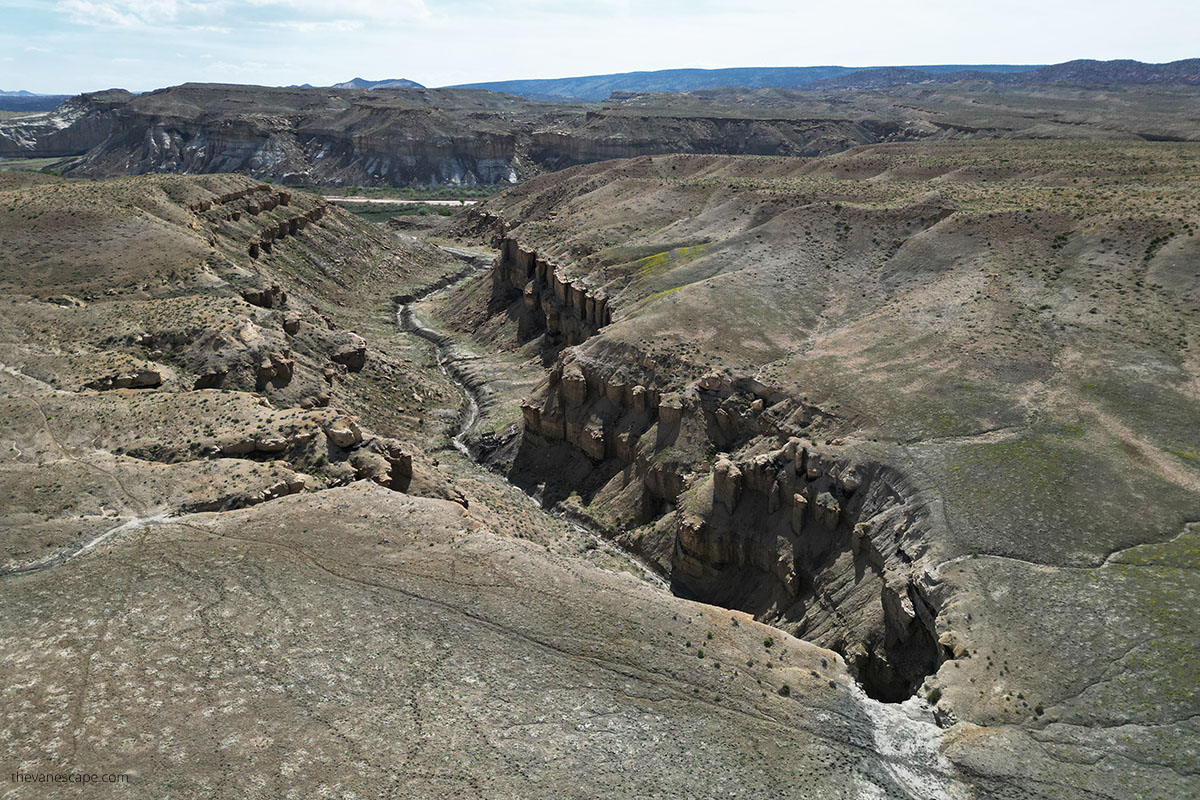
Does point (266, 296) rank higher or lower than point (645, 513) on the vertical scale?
higher

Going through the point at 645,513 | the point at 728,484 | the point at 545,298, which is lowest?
the point at 645,513

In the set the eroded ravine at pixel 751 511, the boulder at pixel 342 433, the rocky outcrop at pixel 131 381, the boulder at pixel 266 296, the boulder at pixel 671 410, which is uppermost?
the boulder at pixel 266 296

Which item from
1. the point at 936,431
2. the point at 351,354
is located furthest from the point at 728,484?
the point at 351,354

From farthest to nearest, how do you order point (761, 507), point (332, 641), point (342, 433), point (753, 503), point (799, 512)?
1. point (753, 503)
2. point (761, 507)
3. point (342, 433)
4. point (799, 512)
5. point (332, 641)

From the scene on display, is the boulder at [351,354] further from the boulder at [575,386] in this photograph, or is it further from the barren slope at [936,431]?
the boulder at [575,386]

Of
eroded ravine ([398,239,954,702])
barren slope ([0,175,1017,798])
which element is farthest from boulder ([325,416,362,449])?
eroded ravine ([398,239,954,702])

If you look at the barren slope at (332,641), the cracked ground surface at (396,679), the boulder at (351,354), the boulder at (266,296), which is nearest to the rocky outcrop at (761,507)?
the barren slope at (332,641)

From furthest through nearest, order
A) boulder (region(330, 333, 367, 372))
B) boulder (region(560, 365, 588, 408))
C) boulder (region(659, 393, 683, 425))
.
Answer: boulder (region(330, 333, 367, 372)) → boulder (region(560, 365, 588, 408)) → boulder (region(659, 393, 683, 425))

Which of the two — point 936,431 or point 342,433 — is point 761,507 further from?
point 342,433

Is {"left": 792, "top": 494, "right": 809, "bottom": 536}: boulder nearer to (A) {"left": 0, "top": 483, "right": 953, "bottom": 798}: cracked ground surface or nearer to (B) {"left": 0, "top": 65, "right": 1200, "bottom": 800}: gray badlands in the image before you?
(B) {"left": 0, "top": 65, "right": 1200, "bottom": 800}: gray badlands

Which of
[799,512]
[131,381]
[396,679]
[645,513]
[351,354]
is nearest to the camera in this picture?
[396,679]

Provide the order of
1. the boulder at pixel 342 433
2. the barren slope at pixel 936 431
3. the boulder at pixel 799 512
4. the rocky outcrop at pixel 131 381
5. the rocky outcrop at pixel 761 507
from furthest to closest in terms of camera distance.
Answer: the rocky outcrop at pixel 131 381
the boulder at pixel 342 433
the boulder at pixel 799 512
the rocky outcrop at pixel 761 507
the barren slope at pixel 936 431

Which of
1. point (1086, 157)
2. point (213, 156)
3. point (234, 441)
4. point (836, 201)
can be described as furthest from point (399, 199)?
point (234, 441)
